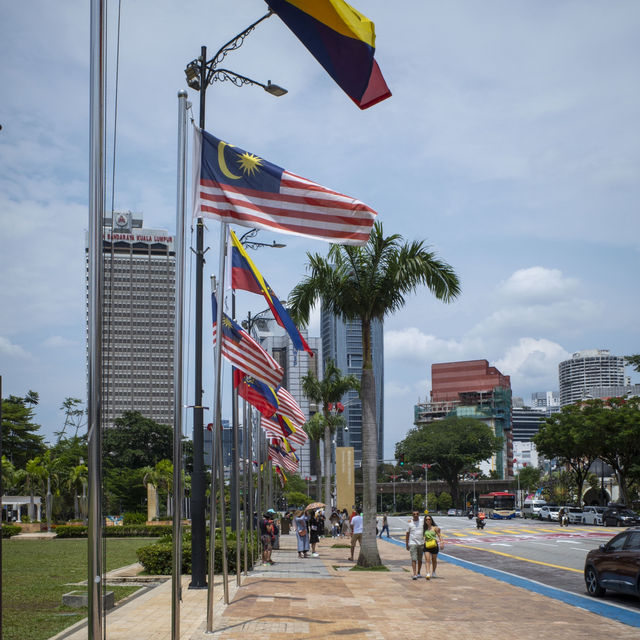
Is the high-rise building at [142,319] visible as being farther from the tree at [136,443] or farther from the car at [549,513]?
the car at [549,513]

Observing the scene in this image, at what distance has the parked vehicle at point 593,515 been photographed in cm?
6432

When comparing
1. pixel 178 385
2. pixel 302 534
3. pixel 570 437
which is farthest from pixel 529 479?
pixel 178 385

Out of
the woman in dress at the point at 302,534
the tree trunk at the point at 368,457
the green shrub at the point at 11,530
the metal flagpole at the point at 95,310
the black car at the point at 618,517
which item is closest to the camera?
the metal flagpole at the point at 95,310

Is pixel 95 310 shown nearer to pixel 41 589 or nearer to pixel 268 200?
pixel 268 200

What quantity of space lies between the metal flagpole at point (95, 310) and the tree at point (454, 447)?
12200cm

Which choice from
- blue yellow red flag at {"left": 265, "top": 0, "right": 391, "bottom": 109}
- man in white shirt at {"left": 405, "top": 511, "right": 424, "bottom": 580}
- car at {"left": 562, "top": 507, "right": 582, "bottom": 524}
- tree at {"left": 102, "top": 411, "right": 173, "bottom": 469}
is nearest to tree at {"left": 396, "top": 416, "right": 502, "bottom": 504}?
tree at {"left": 102, "top": 411, "right": 173, "bottom": 469}

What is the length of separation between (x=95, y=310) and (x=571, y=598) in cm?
1475

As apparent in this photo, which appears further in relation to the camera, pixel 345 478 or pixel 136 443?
pixel 136 443

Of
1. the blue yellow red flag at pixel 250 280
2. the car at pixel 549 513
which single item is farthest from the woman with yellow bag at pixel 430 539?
the car at pixel 549 513

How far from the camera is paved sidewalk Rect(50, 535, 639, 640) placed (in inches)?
492

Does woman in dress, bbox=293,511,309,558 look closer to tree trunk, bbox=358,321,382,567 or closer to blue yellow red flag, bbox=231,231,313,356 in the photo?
tree trunk, bbox=358,321,382,567

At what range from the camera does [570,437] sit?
233 ft

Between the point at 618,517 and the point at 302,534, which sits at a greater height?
the point at 302,534

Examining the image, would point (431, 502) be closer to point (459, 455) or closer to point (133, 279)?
point (459, 455)
